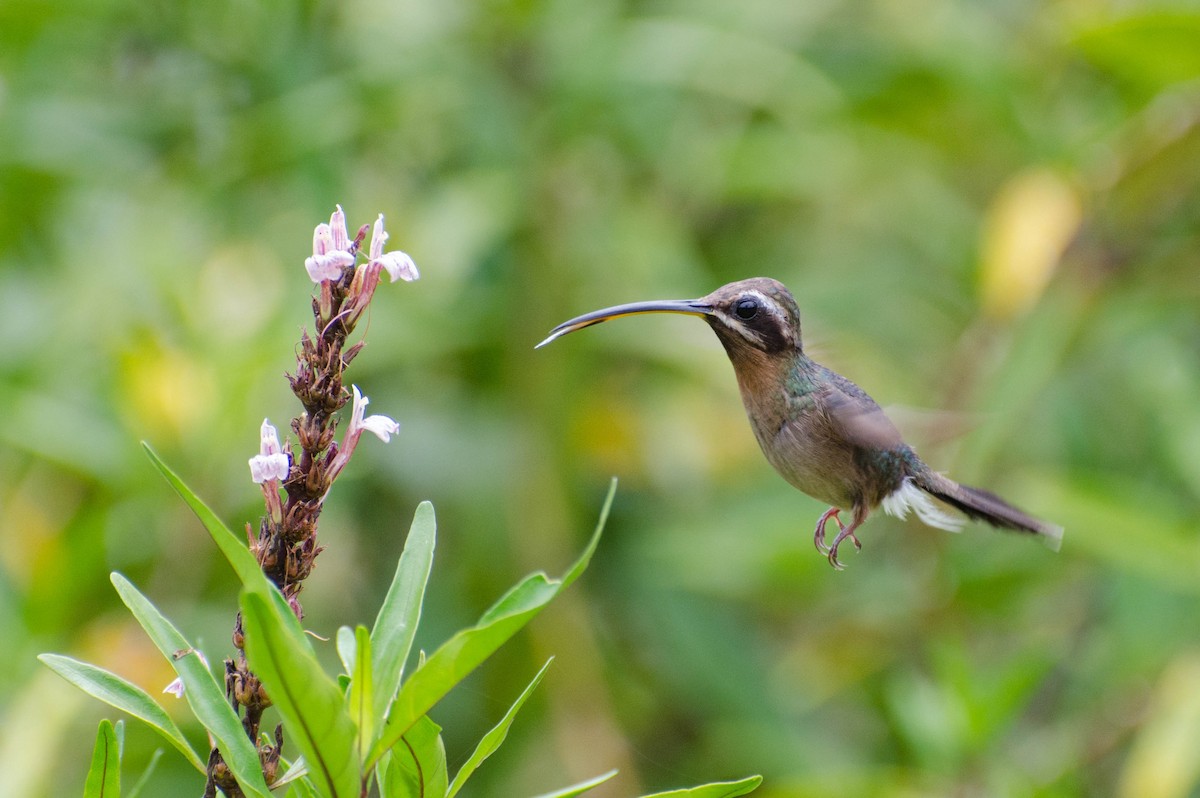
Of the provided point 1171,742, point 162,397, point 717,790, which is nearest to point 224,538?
point 717,790

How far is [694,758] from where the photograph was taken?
11.4ft

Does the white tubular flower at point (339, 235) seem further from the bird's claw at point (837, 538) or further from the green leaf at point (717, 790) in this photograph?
the bird's claw at point (837, 538)

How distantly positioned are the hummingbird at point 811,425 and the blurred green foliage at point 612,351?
1016mm

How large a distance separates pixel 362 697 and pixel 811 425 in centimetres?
81

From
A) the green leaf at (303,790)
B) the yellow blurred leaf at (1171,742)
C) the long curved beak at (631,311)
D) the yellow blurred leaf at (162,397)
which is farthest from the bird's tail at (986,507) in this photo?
the yellow blurred leaf at (162,397)

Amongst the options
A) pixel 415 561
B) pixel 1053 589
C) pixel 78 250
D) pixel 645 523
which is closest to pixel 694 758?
pixel 645 523

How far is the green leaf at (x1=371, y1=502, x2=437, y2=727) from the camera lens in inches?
41.5

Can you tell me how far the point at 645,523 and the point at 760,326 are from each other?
6.33ft

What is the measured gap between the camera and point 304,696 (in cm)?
90

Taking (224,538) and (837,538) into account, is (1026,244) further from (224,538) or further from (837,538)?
(224,538)

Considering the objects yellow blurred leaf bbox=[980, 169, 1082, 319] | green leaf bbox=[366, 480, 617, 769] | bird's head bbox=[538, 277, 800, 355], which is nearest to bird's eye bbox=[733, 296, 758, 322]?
bird's head bbox=[538, 277, 800, 355]

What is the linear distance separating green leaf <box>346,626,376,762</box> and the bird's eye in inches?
29.5

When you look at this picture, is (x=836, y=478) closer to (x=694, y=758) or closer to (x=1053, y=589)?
(x=694, y=758)

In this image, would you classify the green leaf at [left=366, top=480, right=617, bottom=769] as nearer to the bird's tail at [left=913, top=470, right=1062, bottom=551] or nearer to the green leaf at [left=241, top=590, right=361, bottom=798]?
the green leaf at [left=241, top=590, right=361, bottom=798]
